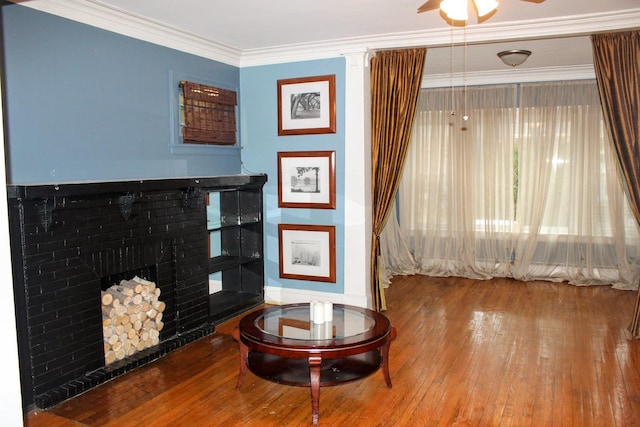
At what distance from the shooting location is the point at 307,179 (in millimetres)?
5227

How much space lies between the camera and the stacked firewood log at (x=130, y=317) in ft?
12.1

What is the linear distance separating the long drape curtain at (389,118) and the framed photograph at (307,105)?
40 centimetres

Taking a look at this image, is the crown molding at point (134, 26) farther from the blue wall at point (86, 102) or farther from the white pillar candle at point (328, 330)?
the white pillar candle at point (328, 330)

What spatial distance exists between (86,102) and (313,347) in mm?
2307

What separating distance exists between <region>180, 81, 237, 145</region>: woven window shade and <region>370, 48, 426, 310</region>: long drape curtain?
4.57 ft

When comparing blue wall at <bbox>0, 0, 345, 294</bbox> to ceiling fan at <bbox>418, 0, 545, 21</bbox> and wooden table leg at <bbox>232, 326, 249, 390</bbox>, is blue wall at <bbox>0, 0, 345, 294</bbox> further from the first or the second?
ceiling fan at <bbox>418, 0, 545, 21</bbox>

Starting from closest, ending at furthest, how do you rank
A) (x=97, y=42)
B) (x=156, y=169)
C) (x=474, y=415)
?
1. (x=474, y=415)
2. (x=97, y=42)
3. (x=156, y=169)

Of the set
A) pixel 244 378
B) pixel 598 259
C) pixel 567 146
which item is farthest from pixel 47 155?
pixel 598 259

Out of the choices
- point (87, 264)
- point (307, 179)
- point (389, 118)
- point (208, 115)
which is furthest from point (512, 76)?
point (87, 264)

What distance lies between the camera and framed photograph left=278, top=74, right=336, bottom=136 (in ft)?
16.6

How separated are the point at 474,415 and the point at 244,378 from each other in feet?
4.74

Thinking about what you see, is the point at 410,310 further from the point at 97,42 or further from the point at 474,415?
the point at 97,42

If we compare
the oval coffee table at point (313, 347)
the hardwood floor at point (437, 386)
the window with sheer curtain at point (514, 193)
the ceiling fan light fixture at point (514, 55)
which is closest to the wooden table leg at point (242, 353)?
the oval coffee table at point (313, 347)

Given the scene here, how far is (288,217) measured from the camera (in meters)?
5.37
